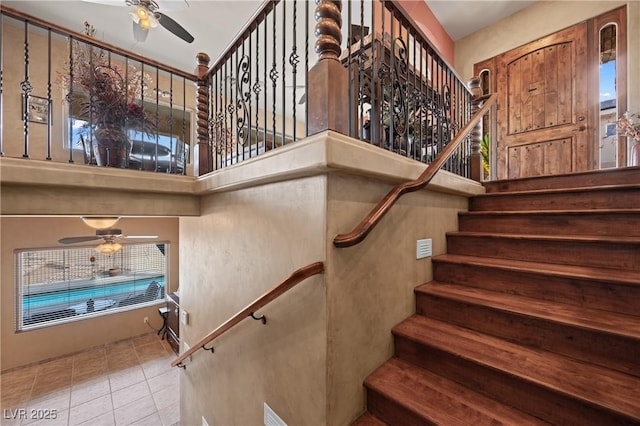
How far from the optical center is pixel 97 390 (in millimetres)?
3865

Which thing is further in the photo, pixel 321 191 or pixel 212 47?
pixel 212 47

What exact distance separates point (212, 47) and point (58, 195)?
3.81 m

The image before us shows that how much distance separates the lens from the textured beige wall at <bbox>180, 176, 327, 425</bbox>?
50.2 inches

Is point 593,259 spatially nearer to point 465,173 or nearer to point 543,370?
point 543,370

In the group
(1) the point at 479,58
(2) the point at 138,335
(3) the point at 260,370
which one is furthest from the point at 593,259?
(2) the point at 138,335

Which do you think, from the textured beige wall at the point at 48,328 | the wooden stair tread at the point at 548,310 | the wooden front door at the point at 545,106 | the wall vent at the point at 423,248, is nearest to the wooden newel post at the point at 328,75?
the wall vent at the point at 423,248

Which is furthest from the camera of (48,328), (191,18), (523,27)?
(48,328)

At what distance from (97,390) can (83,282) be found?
6.81 feet

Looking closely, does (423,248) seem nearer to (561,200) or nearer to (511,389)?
(511,389)

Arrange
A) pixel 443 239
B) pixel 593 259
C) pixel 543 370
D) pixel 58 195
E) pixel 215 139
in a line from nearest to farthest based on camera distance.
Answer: pixel 543 370 < pixel 593 259 < pixel 58 195 < pixel 443 239 < pixel 215 139

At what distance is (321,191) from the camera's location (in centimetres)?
122

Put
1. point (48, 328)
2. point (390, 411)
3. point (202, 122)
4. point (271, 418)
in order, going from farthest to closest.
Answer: point (48, 328), point (202, 122), point (271, 418), point (390, 411)

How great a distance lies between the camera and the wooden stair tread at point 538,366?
39.7 inches

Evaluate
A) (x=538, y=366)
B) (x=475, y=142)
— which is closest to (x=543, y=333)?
(x=538, y=366)
